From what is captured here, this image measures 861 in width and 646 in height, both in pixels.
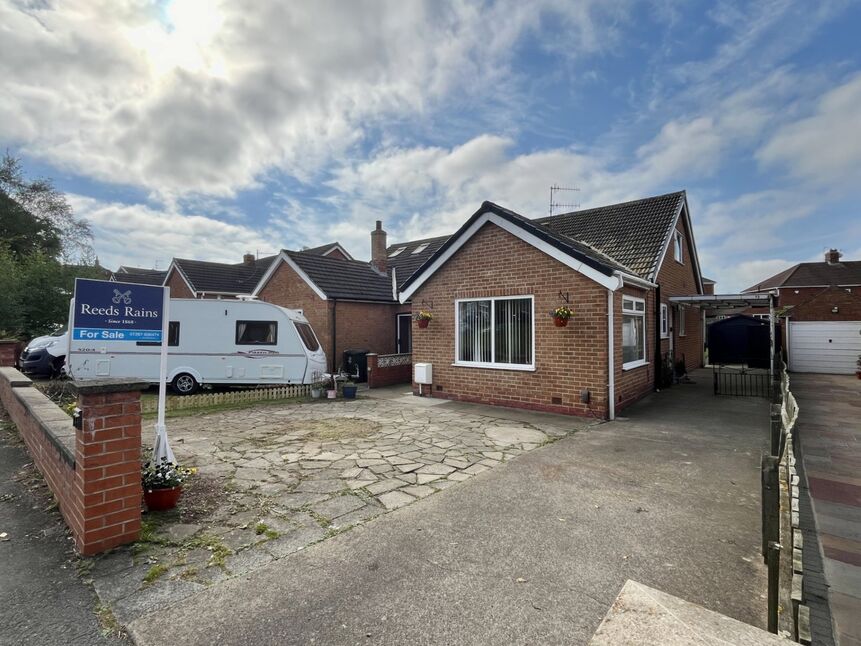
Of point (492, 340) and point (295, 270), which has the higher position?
point (295, 270)

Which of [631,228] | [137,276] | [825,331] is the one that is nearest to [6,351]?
[631,228]

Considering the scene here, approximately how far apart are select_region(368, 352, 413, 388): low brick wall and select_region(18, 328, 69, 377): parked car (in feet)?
34.1

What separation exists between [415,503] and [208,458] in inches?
130

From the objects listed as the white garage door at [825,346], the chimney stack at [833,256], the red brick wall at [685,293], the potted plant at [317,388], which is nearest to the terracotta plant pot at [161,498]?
the potted plant at [317,388]

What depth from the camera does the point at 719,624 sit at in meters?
1.28

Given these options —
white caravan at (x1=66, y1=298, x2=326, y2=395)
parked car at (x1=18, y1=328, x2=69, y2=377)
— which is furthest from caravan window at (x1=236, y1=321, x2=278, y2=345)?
parked car at (x1=18, y1=328, x2=69, y2=377)

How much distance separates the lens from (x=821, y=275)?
2747 centimetres

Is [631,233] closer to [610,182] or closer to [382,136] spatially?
[610,182]

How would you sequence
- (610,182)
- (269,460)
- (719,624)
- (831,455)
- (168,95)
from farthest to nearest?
(610,182), (168,95), (831,455), (269,460), (719,624)

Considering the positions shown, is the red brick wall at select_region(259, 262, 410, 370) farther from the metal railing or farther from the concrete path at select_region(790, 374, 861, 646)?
the concrete path at select_region(790, 374, 861, 646)

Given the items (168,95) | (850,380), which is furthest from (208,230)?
(850,380)

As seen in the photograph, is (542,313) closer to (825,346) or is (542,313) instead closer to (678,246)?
(678,246)

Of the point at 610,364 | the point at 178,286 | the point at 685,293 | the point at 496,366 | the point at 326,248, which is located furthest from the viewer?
the point at 326,248

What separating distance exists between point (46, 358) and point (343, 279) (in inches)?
404
